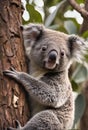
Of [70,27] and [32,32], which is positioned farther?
[70,27]

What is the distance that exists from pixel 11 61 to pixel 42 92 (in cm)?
43

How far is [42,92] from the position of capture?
3.20 m

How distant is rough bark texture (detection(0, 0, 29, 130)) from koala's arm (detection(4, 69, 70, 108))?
8cm

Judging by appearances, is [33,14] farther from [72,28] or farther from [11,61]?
[11,61]

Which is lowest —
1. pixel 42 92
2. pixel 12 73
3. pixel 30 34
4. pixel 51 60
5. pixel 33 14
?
pixel 42 92

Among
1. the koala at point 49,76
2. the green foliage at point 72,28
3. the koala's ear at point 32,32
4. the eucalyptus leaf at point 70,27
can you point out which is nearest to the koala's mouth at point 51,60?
the koala at point 49,76

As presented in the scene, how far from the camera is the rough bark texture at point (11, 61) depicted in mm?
2773

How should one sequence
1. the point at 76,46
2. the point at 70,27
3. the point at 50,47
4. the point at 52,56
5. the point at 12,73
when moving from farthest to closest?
the point at 70,27
the point at 76,46
the point at 50,47
the point at 52,56
the point at 12,73

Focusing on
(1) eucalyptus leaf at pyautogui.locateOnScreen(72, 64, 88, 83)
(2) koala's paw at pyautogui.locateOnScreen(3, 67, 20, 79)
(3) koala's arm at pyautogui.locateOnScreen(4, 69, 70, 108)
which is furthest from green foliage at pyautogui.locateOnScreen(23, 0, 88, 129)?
(2) koala's paw at pyautogui.locateOnScreen(3, 67, 20, 79)

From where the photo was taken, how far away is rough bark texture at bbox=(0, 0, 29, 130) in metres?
2.77

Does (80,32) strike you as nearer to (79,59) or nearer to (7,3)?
(79,59)

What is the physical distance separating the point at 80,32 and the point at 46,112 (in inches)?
48.0

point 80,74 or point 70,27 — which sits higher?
point 70,27

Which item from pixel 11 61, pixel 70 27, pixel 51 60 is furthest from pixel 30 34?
pixel 70 27
